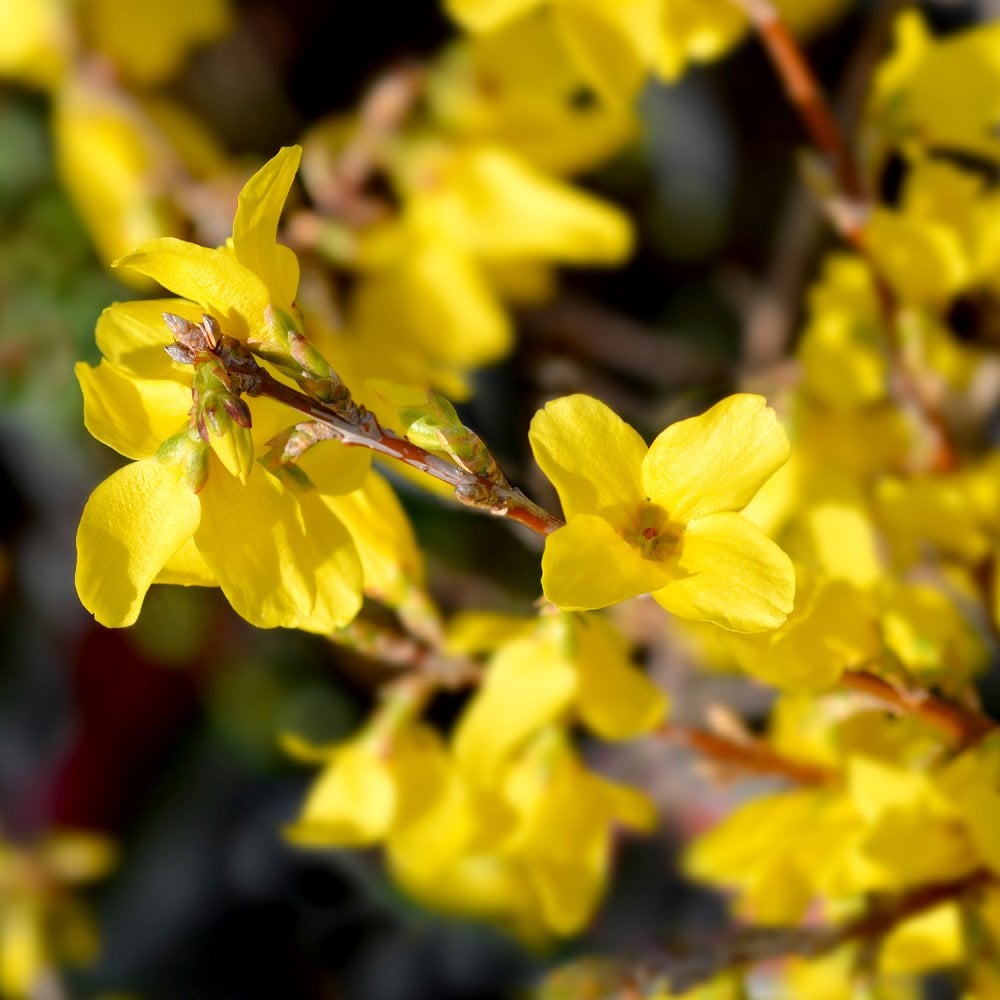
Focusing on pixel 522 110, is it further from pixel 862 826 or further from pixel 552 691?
pixel 862 826

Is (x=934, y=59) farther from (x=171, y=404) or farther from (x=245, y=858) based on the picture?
(x=245, y=858)

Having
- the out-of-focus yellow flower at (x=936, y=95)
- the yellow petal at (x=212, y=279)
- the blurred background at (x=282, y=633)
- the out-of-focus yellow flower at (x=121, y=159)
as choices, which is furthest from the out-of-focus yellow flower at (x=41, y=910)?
the out-of-focus yellow flower at (x=936, y=95)

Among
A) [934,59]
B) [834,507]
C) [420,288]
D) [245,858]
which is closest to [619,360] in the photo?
[420,288]

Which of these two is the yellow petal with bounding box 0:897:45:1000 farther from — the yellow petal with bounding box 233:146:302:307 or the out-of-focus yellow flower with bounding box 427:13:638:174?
the yellow petal with bounding box 233:146:302:307

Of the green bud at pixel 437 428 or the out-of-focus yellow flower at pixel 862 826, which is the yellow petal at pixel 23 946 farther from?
the green bud at pixel 437 428

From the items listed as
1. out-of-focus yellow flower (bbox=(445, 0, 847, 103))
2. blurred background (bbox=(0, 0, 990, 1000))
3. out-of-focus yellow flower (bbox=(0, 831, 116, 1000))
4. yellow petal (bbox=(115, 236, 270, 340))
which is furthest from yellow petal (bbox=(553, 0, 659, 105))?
out-of-focus yellow flower (bbox=(0, 831, 116, 1000))

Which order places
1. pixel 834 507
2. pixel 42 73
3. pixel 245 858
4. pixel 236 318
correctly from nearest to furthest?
pixel 236 318
pixel 834 507
pixel 42 73
pixel 245 858

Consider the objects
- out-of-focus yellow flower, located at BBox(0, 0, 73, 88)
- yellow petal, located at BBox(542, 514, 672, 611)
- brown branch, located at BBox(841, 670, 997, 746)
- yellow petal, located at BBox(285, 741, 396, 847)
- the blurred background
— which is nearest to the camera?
yellow petal, located at BBox(542, 514, 672, 611)
